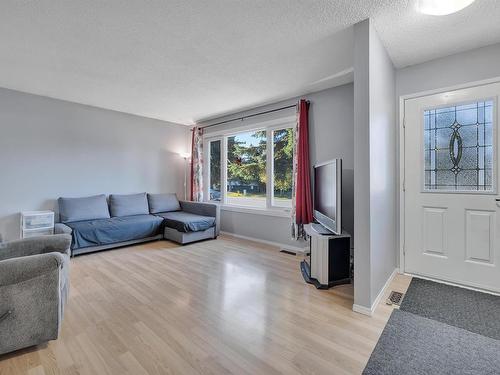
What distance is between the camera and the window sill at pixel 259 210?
4086mm

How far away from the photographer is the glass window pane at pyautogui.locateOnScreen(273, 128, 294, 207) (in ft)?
13.5

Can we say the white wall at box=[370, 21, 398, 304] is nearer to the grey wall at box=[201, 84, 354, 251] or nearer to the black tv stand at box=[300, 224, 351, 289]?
the black tv stand at box=[300, 224, 351, 289]

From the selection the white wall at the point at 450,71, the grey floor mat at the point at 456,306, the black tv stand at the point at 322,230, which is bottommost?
the grey floor mat at the point at 456,306

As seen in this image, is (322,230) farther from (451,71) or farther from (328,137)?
(451,71)

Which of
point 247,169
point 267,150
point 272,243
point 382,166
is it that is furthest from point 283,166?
point 382,166

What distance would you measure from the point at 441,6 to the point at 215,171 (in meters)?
4.35

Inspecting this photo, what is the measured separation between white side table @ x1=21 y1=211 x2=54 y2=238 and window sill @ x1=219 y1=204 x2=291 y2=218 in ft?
9.07

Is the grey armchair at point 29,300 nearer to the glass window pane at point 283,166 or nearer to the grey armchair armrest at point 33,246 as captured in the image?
the grey armchair armrest at point 33,246

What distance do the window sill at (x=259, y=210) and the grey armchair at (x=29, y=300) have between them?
9.96ft

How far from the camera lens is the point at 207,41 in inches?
93.6

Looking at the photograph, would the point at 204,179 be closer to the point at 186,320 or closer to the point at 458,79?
the point at 186,320

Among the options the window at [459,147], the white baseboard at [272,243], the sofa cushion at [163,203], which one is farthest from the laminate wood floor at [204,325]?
the sofa cushion at [163,203]

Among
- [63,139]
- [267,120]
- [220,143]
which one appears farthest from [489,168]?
[63,139]

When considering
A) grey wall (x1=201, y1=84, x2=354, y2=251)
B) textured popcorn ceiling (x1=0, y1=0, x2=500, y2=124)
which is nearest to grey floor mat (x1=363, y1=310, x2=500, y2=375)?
grey wall (x1=201, y1=84, x2=354, y2=251)
